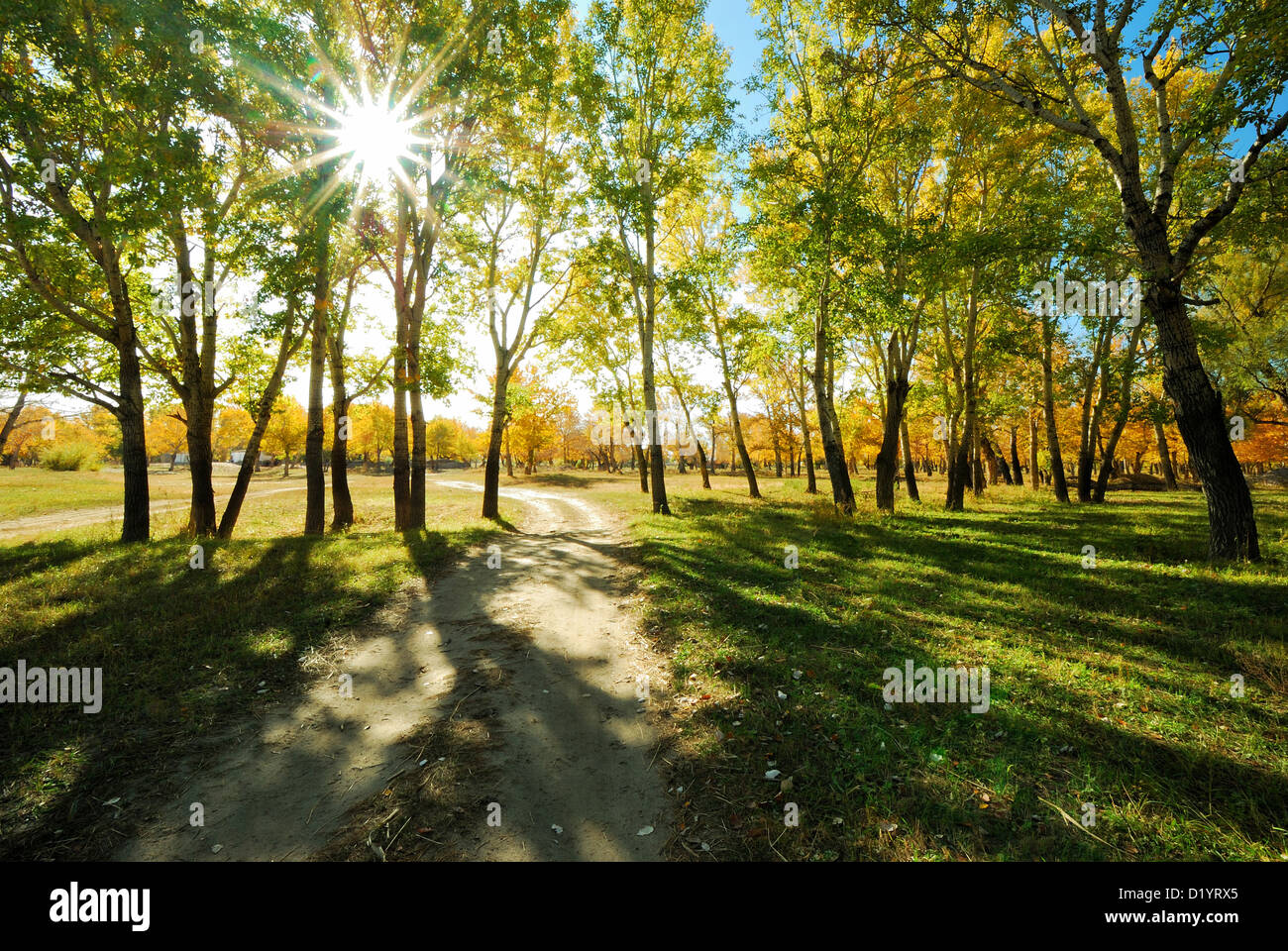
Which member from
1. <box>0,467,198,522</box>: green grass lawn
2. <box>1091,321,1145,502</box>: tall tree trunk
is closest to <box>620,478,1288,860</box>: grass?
<box>1091,321,1145,502</box>: tall tree trunk

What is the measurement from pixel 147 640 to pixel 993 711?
35.3ft

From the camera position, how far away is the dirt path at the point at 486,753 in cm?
343

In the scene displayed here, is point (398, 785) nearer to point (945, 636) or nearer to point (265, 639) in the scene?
point (265, 639)

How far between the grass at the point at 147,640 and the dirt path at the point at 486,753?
1.85ft

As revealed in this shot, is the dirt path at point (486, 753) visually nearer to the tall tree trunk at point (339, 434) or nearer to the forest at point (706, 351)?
the forest at point (706, 351)

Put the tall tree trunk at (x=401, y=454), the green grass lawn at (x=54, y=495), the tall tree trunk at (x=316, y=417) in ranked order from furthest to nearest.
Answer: the green grass lawn at (x=54, y=495)
the tall tree trunk at (x=401, y=454)
the tall tree trunk at (x=316, y=417)

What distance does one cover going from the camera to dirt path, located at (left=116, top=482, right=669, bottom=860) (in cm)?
343

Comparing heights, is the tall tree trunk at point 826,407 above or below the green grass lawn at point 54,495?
above

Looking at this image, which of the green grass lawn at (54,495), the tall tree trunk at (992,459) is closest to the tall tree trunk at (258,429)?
the green grass lawn at (54,495)

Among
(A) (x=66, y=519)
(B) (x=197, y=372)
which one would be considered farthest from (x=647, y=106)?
(A) (x=66, y=519)

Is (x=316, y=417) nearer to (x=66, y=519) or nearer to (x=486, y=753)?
(x=486, y=753)

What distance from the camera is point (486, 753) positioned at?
14.5 ft

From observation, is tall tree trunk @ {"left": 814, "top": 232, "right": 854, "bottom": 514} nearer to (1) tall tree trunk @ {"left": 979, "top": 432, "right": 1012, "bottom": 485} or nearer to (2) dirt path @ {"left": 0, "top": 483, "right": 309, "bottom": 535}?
(1) tall tree trunk @ {"left": 979, "top": 432, "right": 1012, "bottom": 485}

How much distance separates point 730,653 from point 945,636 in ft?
9.52
